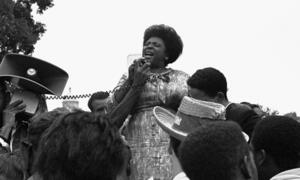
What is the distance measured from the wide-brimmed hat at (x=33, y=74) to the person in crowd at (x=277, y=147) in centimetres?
224

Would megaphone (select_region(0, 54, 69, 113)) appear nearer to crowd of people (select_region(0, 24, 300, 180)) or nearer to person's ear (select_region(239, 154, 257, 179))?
crowd of people (select_region(0, 24, 300, 180))

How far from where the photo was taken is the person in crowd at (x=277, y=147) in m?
3.66

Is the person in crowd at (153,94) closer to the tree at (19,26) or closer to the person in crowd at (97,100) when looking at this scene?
the person in crowd at (97,100)

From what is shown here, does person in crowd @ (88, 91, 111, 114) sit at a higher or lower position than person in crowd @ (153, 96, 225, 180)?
lower

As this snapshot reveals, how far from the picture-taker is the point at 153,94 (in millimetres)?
4910

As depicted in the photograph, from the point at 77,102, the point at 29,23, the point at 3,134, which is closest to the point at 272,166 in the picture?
the point at 3,134

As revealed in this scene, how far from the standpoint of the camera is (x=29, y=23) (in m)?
23.9

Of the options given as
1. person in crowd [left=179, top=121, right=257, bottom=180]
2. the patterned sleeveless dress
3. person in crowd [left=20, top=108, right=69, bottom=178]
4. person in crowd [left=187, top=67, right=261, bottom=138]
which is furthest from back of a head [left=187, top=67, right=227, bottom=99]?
person in crowd [left=179, top=121, right=257, bottom=180]

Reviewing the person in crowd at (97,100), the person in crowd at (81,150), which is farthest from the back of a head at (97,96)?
the person in crowd at (81,150)

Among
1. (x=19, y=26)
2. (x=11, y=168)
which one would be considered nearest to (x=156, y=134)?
(x=11, y=168)

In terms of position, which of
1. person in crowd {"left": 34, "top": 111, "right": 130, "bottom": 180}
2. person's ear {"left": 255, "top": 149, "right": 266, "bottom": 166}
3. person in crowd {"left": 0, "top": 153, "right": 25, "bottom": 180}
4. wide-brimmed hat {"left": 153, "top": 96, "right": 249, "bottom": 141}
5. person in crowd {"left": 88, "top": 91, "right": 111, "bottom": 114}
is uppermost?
person in crowd {"left": 34, "top": 111, "right": 130, "bottom": 180}

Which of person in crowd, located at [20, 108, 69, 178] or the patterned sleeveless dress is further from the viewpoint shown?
the patterned sleeveless dress

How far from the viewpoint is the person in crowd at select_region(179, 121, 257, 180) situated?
9.48ft

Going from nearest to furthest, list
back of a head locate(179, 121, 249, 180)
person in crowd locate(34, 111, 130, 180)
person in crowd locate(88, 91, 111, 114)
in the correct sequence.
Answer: person in crowd locate(34, 111, 130, 180) < back of a head locate(179, 121, 249, 180) < person in crowd locate(88, 91, 111, 114)
